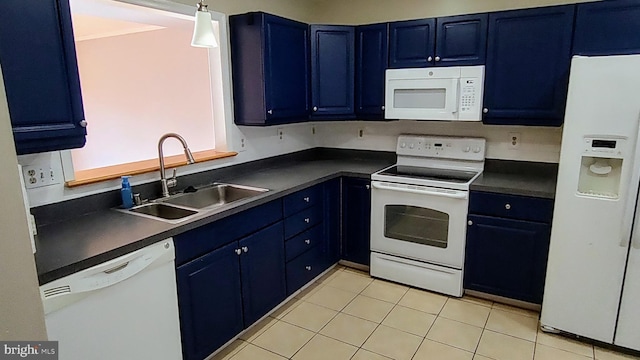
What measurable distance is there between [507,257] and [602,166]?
842mm

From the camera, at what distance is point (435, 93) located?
118 inches

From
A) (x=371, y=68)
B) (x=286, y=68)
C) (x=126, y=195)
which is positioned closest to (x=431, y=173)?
(x=371, y=68)

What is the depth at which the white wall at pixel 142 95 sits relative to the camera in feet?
12.2

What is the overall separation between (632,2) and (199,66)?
10.3ft

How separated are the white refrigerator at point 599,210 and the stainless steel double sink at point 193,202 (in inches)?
72.5

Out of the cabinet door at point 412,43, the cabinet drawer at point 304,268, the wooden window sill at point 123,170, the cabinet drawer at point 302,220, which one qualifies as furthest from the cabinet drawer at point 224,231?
the cabinet door at point 412,43

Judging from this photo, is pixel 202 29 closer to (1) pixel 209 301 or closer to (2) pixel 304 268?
(1) pixel 209 301

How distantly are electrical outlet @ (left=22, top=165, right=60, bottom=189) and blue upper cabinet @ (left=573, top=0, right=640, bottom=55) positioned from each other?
315cm

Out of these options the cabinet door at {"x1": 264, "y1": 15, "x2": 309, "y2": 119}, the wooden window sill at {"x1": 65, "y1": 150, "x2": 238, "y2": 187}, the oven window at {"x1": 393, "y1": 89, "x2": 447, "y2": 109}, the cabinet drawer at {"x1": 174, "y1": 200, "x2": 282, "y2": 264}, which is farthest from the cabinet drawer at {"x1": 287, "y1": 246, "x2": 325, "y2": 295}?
the oven window at {"x1": 393, "y1": 89, "x2": 447, "y2": 109}

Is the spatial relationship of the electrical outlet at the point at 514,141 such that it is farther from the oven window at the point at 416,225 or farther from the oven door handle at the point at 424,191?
the oven window at the point at 416,225

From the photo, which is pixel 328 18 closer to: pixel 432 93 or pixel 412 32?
pixel 412 32

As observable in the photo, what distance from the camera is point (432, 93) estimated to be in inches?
118

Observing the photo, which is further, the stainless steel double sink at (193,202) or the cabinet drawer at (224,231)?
the stainless steel double sink at (193,202)

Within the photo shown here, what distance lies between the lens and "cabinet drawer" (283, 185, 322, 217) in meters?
2.71
